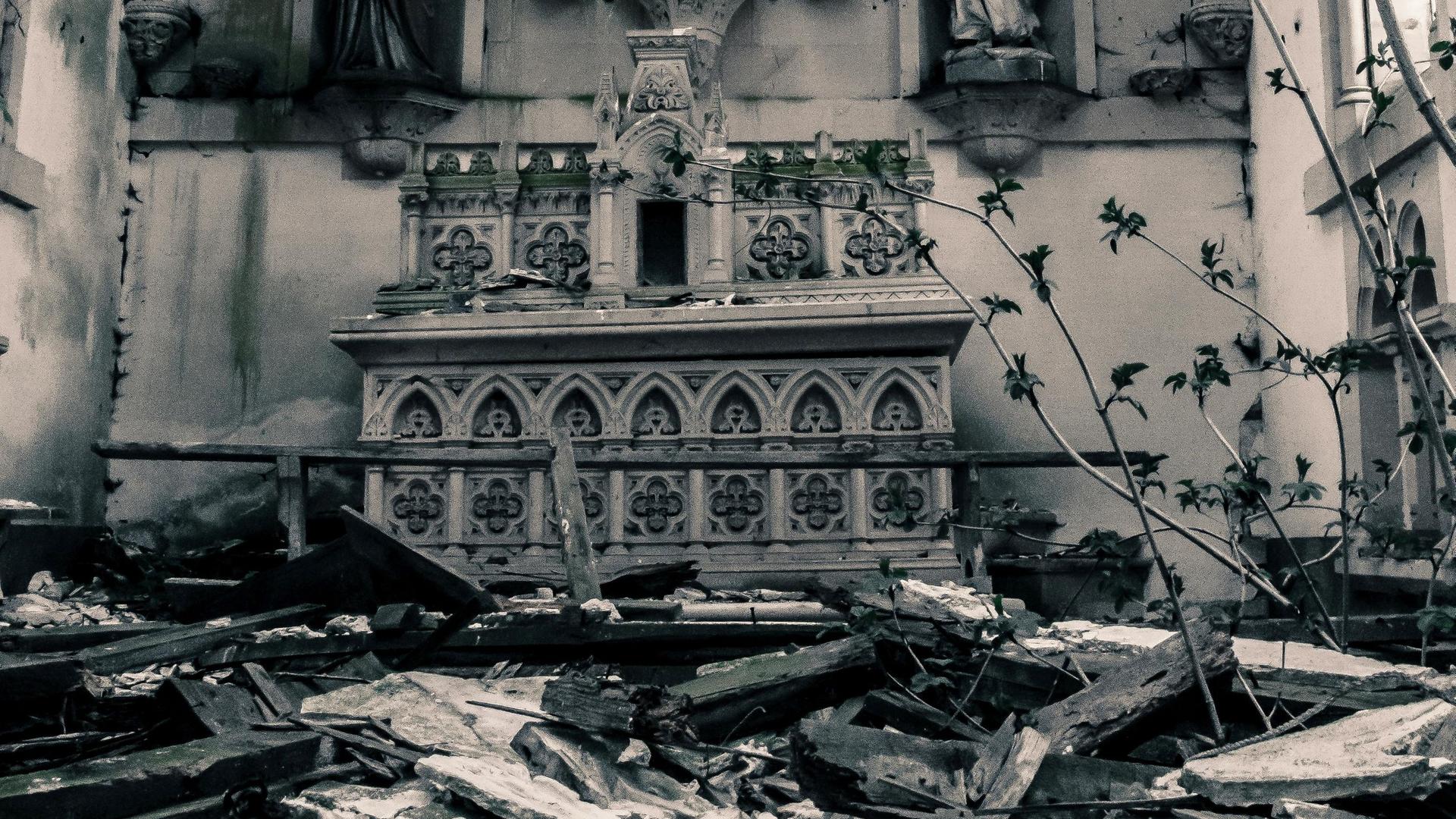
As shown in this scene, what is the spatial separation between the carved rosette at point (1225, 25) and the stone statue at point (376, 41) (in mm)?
4625

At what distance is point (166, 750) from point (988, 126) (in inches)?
257

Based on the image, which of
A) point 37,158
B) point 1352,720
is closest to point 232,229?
point 37,158

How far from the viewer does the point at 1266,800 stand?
106 inches

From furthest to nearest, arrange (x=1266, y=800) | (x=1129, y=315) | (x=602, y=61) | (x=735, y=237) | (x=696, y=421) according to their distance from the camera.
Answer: (x=602, y=61)
(x=1129, y=315)
(x=735, y=237)
(x=696, y=421)
(x=1266, y=800)

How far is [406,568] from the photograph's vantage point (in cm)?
484

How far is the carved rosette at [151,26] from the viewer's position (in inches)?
337

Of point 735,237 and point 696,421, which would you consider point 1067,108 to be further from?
point 696,421

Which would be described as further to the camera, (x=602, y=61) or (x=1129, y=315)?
(x=602, y=61)

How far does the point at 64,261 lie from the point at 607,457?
387 centimetres


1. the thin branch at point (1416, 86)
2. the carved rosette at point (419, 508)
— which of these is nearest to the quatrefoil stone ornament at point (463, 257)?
the carved rosette at point (419, 508)

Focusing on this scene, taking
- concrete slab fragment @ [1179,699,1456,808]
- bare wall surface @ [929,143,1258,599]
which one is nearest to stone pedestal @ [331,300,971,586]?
bare wall surface @ [929,143,1258,599]

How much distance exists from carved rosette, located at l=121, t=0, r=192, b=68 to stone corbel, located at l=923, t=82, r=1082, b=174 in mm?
4583

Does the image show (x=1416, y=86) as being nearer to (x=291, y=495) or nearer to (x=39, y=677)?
(x=39, y=677)

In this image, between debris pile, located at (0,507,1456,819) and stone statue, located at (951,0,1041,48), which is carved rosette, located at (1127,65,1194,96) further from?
debris pile, located at (0,507,1456,819)
